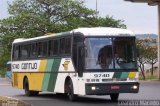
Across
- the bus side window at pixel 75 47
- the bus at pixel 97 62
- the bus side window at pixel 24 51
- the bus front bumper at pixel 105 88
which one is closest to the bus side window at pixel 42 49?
the bus side window at pixel 24 51

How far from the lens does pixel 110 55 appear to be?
19.5m

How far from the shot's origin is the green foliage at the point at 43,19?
69.6 m

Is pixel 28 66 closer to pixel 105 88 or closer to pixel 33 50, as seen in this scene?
pixel 33 50

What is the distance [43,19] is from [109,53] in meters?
51.1

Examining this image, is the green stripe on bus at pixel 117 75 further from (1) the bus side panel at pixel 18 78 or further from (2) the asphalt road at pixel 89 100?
(1) the bus side panel at pixel 18 78

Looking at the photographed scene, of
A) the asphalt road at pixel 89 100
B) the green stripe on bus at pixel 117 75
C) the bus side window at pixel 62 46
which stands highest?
the bus side window at pixel 62 46

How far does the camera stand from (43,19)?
7006 centimetres

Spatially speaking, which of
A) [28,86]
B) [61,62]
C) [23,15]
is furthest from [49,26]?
[61,62]

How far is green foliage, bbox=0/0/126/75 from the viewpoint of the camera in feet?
228

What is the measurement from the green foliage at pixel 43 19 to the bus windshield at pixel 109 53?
1926 inches

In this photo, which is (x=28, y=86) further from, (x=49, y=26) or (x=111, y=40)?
(x=49, y=26)

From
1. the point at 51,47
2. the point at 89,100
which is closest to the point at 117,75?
the point at 89,100

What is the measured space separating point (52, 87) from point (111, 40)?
4.47 m

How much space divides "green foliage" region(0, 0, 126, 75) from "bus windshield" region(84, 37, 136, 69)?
48.9 metres
